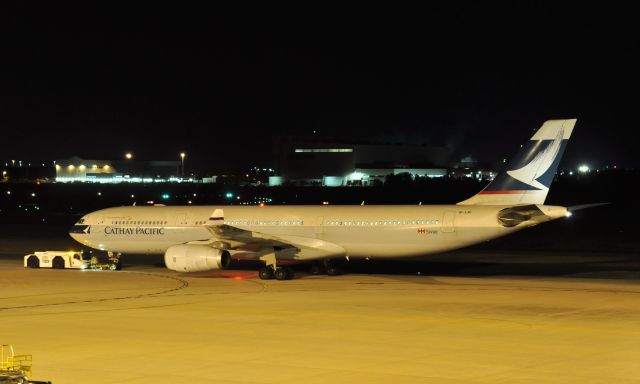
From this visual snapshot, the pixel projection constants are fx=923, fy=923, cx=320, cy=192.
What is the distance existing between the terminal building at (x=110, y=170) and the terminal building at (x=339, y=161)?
1160 inches

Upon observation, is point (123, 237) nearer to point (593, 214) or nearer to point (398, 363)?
point (398, 363)

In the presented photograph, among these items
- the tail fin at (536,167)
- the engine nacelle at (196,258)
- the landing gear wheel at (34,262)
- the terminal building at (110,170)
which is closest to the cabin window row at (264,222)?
the engine nacelle at (196,258)

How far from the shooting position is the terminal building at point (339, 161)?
148 metres

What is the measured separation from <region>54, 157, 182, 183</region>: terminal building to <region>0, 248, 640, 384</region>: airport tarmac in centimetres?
13498

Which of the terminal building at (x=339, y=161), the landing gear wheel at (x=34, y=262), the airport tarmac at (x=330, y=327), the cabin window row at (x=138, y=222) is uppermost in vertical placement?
the terminal building at (x=339, y=161)

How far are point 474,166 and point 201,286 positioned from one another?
140573mm

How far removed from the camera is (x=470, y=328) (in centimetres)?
2312

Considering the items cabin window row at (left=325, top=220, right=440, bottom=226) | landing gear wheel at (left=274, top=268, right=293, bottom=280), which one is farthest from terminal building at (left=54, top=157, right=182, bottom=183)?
landing gear wheel at (left=274, top=268, right=293, bottom=280)

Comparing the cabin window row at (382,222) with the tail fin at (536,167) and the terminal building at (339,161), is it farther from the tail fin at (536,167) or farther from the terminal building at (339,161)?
the terminal building at (339,161)

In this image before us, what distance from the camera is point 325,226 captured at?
38938 mm

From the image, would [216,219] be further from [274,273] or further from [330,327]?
[330,327]

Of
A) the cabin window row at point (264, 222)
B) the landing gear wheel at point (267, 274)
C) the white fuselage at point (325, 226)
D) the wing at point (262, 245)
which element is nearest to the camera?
the white fuselage at point (325, 226)

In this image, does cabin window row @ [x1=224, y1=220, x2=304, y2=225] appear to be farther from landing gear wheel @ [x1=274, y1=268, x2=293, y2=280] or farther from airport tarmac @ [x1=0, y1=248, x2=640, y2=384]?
airport tarmac @ [x1=0, y1=248, x2=640, y2=384]

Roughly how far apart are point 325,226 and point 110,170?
142 meters
